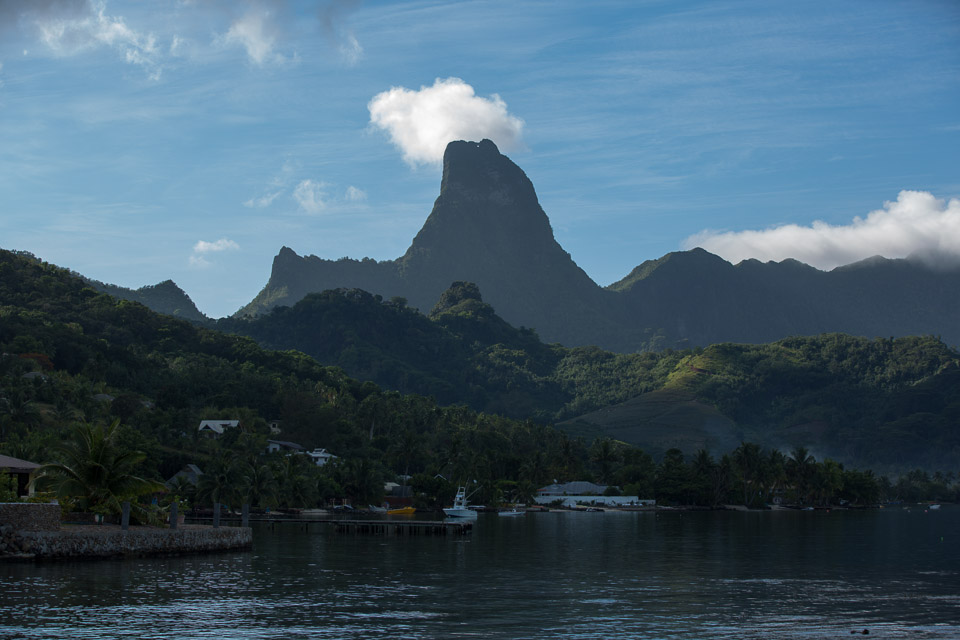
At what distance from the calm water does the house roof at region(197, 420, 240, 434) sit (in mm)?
80204

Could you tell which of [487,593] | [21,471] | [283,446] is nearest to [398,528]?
[21,471]

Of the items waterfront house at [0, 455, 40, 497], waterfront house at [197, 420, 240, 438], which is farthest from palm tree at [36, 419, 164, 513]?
waterfront house at [197, 420, 240, 438]

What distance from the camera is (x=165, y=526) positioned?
65.8m

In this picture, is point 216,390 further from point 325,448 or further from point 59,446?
point 59,446

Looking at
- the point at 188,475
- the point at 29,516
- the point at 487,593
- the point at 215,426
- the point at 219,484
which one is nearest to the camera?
the point at 487,593

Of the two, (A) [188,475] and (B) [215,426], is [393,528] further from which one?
(B) [215,426]

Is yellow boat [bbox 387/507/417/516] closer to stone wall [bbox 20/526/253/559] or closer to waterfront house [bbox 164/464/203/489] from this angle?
waterfront house [bbox 164/464/203/489]

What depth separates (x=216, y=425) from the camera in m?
162

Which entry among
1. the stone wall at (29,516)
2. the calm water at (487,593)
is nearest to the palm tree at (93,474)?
the calm water at (487,593)

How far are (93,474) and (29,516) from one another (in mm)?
7251

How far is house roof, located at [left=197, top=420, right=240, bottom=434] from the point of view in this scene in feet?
526

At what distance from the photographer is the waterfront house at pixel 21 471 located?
61.6 m

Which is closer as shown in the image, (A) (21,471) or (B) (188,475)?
(A) (21,471)

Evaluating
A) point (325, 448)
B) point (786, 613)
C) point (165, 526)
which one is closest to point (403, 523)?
point (165, 526)
